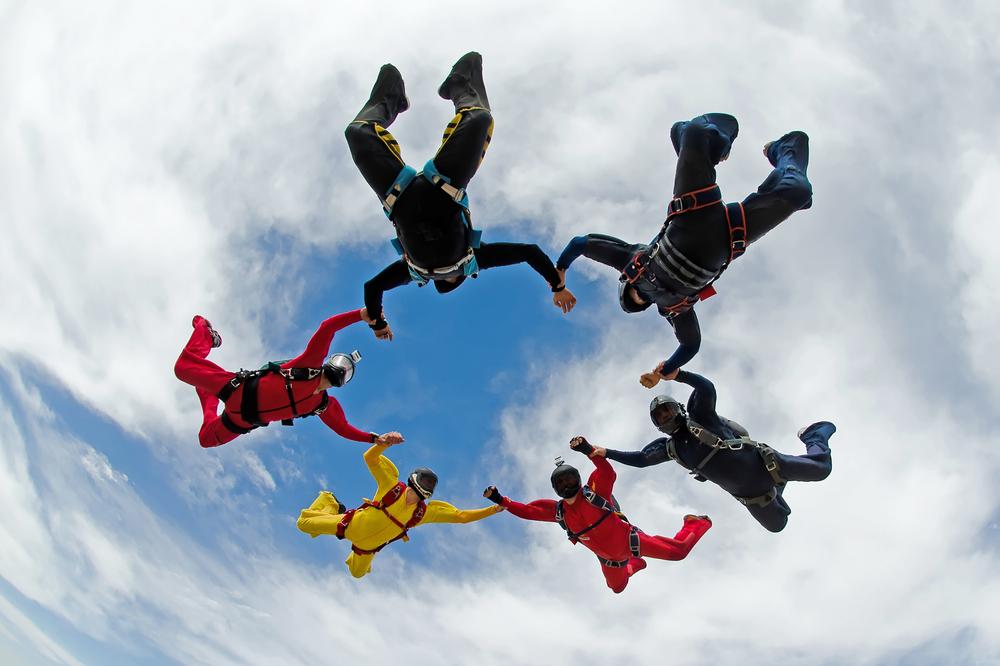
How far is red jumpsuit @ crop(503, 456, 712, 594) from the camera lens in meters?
11.7

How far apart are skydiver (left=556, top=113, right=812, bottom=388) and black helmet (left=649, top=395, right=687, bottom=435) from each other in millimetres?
1924

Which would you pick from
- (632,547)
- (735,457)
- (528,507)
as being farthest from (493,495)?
(735,457)

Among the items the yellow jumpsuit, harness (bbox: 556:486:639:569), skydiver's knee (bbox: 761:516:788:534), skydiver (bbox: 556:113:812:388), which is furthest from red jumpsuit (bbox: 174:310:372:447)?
skydiver's knee (bbox: 761:516:788:534)

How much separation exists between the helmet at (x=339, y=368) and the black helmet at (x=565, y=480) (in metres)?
4.05

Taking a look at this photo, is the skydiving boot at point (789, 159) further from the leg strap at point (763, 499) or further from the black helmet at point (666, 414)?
the leg strap at point (763, 499)

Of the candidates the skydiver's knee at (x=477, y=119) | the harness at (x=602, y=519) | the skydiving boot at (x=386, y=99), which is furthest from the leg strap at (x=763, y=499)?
the skydiving boot at (x=386, y=99)

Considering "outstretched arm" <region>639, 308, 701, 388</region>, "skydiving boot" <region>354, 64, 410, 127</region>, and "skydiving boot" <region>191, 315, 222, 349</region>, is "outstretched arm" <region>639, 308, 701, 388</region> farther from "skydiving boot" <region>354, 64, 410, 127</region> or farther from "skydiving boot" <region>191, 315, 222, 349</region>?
"skydiving boot" <region>191, 315, 222, 349</region>

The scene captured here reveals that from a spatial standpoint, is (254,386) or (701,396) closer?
(254,386)

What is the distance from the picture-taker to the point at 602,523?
38.2 feet

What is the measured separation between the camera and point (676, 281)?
9.07 metres

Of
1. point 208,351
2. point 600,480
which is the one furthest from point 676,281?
point 208,351

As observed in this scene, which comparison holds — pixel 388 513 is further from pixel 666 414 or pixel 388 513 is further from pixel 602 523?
pixel 666 414

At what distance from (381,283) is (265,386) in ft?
9.09

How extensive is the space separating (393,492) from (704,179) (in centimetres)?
766
